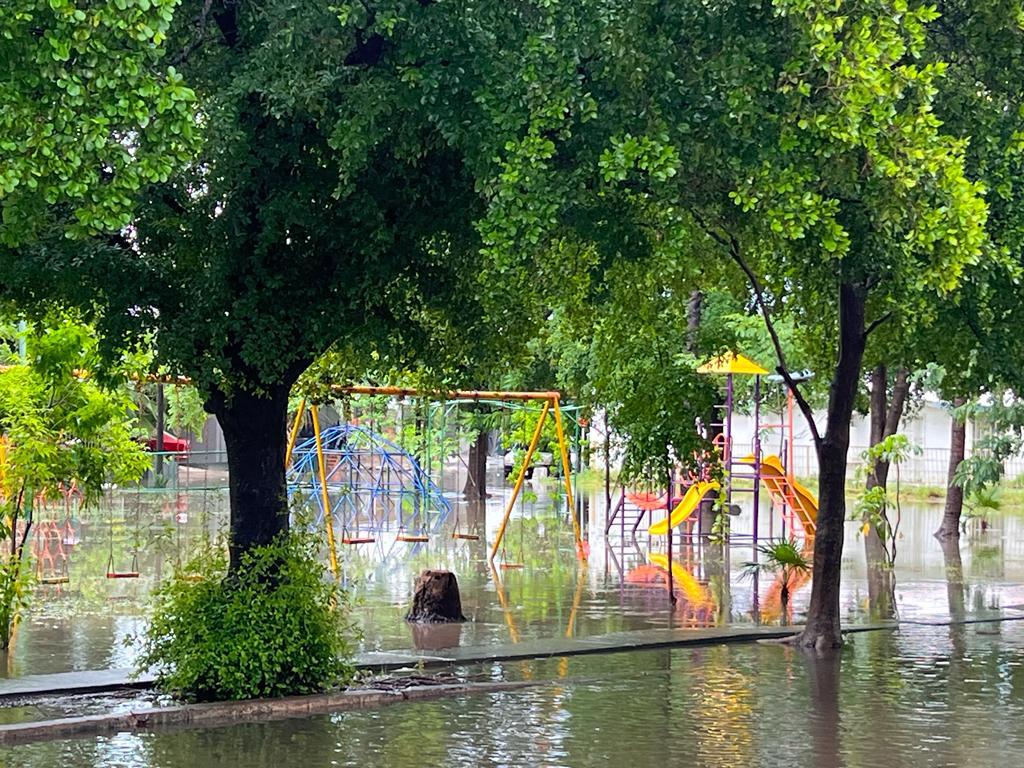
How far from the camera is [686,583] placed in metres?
→ 24.2

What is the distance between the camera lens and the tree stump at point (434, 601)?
18.7 m

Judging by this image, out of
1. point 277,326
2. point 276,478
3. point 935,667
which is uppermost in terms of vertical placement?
point 277,326

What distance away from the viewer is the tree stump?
18.7m

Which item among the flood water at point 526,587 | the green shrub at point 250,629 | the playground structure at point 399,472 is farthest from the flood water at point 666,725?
the playground structure at point 399,472

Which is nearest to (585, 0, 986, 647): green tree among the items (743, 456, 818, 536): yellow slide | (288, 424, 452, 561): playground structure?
(288, 424, 452, 561): playground structure

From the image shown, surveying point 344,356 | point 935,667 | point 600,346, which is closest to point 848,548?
point 600,346

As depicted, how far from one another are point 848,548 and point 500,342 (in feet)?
61.5

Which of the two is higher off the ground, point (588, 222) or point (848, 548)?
point (588, 222)

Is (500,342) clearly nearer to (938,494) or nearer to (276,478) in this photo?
(276,478)

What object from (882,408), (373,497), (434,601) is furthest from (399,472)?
(434,601)

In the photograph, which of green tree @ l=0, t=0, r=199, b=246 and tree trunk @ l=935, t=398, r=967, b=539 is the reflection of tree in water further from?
tree trunk @ l=935, t=398, r=967, b=539

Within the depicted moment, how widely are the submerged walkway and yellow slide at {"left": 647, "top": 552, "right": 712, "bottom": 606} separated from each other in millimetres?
3373

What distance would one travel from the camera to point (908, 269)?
12.3m

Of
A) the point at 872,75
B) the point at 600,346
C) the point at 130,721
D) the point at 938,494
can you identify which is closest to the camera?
the point at 872,75
